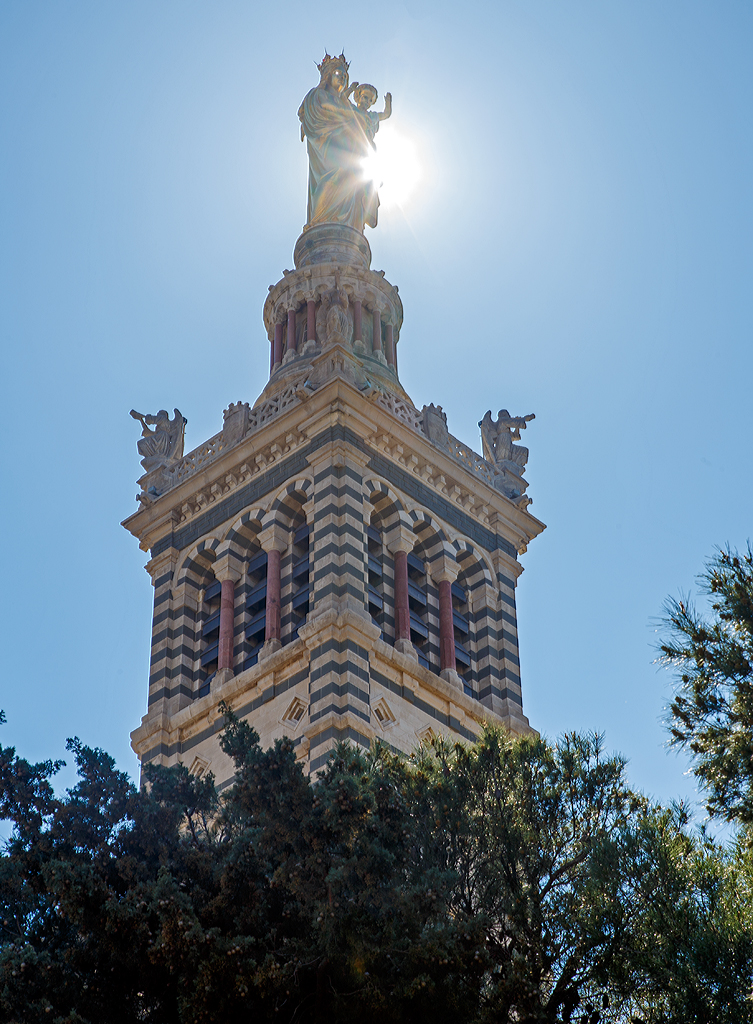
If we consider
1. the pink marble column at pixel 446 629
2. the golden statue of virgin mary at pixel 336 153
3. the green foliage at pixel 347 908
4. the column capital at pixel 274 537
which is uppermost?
the golden statue of virgin mary at pixel 336 153

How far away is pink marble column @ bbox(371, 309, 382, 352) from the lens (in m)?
44.2

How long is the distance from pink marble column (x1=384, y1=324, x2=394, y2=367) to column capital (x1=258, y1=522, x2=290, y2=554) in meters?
8.52

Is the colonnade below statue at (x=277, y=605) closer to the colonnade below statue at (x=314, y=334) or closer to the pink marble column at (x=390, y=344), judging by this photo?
the colonnade below statue at (x=314, y=334)

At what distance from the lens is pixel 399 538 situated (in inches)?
1463

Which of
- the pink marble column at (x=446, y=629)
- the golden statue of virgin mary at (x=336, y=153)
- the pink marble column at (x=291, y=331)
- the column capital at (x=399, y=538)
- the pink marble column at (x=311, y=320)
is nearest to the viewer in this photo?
the pink marble column at (x=446, y=629)

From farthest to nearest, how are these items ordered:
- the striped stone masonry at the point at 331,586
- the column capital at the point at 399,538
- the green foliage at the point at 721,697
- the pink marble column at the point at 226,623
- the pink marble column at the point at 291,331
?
the pink marble column at the point at 291,331 < the column capital at the point at 399,538 < the pink marble column at the point at 226,623 < the striped stone masonry at the point at 331,586 < the green foliage at the point at 721,697

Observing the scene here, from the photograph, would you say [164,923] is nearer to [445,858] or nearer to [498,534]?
[445,858]

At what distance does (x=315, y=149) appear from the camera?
49438 millimetres

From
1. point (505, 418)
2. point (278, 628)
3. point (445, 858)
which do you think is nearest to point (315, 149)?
point (505, 418)

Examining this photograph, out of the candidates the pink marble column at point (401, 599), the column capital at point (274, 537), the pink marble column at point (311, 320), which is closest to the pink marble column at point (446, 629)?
the pink marble column at point (401, 599)

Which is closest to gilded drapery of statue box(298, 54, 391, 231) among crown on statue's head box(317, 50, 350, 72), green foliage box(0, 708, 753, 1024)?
crown on statue's head box(317, 50, 350, 72)

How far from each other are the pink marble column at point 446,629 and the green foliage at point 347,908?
48.7 feet

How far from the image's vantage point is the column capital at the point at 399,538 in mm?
37094

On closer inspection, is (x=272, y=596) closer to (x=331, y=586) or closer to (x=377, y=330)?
(x=331, y=586)
